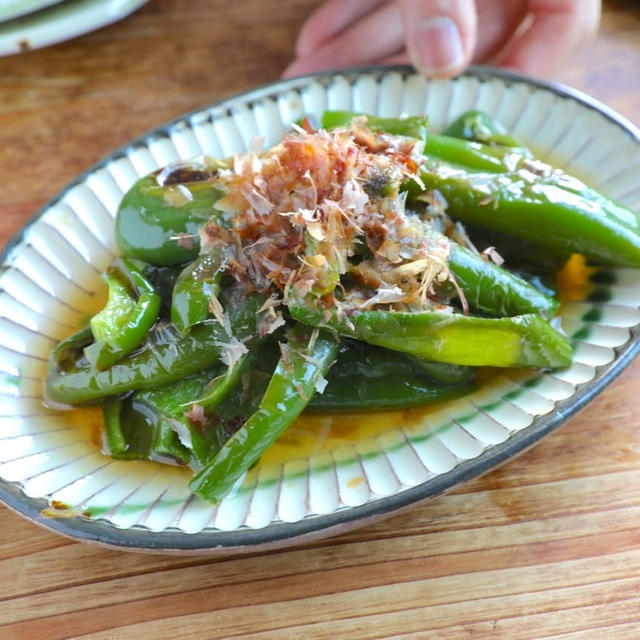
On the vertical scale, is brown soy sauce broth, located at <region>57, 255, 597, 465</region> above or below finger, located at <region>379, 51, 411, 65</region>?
below

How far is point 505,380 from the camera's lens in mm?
2336

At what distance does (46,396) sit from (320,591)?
1166 millimetres

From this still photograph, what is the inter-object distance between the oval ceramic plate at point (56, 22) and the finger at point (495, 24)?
1927 mm

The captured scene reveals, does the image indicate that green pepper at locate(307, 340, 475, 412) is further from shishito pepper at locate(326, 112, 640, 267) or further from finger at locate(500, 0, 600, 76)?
finger at locate(500, 0, 600, 76)

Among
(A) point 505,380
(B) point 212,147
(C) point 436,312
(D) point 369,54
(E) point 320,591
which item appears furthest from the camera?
(D) point 369,54

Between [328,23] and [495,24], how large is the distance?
863mm

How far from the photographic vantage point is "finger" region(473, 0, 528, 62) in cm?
362

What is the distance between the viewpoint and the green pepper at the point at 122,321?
2266 millimetres

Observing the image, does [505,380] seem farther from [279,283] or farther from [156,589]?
[156,589]

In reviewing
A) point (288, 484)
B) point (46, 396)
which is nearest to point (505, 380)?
point (288, 484)

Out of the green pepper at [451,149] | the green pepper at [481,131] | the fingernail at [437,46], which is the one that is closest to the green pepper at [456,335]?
the green pepper at [451,149]

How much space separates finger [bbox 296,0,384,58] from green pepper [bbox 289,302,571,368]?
2.18m

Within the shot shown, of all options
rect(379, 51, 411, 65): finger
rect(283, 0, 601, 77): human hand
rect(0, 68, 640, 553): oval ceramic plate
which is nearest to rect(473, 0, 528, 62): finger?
rect(283, 0, 601, 77): human hand

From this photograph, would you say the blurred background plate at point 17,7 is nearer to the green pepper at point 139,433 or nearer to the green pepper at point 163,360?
the green pepper at point 163,360
